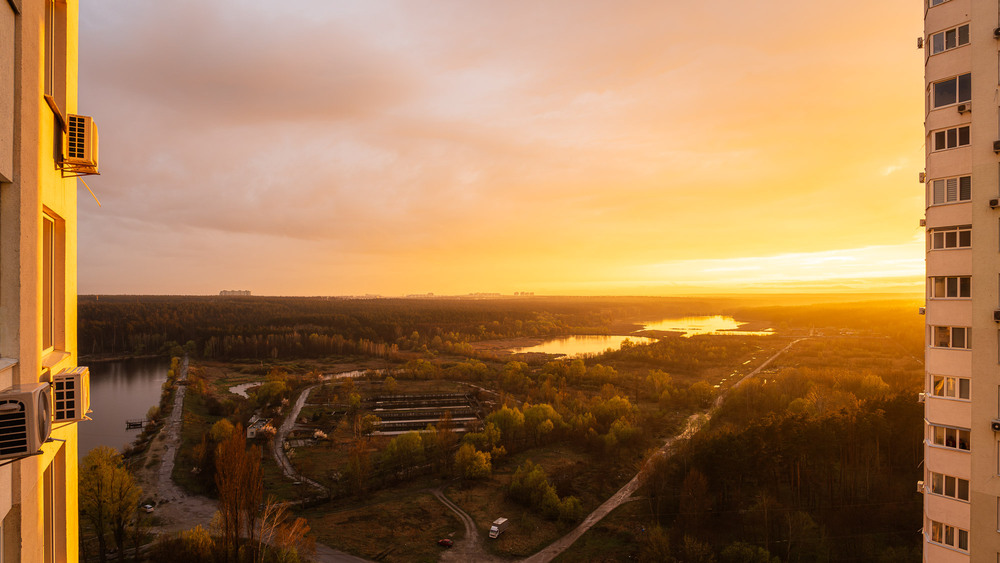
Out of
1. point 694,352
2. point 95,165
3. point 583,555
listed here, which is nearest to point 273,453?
point 583,555

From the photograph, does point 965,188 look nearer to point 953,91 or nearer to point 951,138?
point 951,138

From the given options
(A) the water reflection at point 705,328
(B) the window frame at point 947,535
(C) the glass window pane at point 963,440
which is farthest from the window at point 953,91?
(A) the water reflection at point 705,328

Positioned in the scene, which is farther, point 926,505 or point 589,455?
point 589,455

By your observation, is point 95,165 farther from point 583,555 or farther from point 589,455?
point 589,455

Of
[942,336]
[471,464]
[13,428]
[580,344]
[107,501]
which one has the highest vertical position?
[942,336]

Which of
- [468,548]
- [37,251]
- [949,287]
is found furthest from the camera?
[468,548]

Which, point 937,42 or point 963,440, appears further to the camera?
point 937,42

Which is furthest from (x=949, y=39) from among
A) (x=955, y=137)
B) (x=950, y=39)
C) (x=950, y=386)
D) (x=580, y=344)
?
(x=580, y=344)
